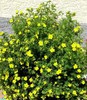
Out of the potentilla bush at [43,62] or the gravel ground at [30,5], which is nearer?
the potentilla bush at [43,62]

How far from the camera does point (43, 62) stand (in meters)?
4.99

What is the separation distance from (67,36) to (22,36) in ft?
2.08

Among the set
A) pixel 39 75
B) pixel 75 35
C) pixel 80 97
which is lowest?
pixel 80 97

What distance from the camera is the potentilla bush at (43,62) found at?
491 cm

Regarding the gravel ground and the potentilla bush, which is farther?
the gravel ground

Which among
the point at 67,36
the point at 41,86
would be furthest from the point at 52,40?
the point at 41,86

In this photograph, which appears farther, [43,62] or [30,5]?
[30,5]

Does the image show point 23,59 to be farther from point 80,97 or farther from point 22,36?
point 80,97

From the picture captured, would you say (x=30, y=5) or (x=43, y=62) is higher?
(x=30, y=5)

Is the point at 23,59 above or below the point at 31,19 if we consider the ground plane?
below

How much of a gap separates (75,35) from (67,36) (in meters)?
0.19

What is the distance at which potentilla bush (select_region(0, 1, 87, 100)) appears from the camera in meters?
4.91

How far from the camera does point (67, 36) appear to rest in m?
5.11

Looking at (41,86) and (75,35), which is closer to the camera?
(41,86)
